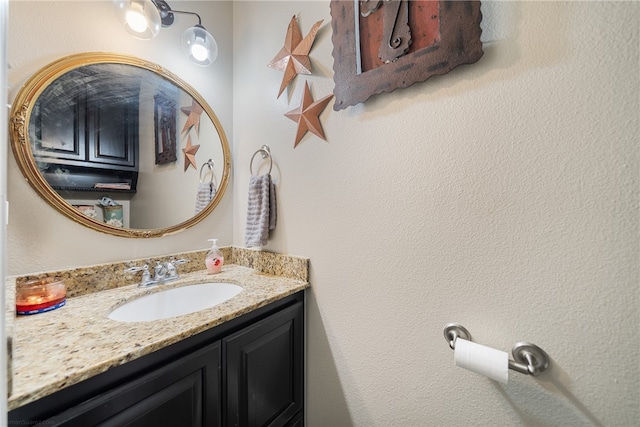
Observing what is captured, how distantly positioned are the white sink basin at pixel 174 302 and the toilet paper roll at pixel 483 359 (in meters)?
0.85

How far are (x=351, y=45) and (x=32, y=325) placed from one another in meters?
1.36

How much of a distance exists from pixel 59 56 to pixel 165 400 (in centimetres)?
123

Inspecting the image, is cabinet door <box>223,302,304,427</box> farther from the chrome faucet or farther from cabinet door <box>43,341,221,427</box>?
the chrome faucet

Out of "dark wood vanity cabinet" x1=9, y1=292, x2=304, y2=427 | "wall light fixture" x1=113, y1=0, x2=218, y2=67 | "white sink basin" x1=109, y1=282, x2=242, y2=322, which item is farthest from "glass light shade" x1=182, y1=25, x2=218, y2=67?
"dark wood vanity cabinet" x1=9, y1=292, x2=304, y2=427

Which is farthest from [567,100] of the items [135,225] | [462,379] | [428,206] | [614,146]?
[135,225]

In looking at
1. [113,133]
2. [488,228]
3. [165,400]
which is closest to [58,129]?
[113,133]

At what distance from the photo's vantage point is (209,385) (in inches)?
28.2

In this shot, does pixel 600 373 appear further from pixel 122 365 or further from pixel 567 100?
Result: pixel 122 365

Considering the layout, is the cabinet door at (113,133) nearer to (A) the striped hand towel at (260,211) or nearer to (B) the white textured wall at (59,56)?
(B) the white textured wall at (59,56)

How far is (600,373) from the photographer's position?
0.59 metres

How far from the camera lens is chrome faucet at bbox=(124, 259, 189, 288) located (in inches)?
40.4

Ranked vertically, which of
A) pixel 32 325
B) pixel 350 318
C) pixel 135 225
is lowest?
pixel 350 318

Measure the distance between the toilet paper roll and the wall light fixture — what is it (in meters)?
1.60

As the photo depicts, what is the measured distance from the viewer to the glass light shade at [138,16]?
3.14ft
